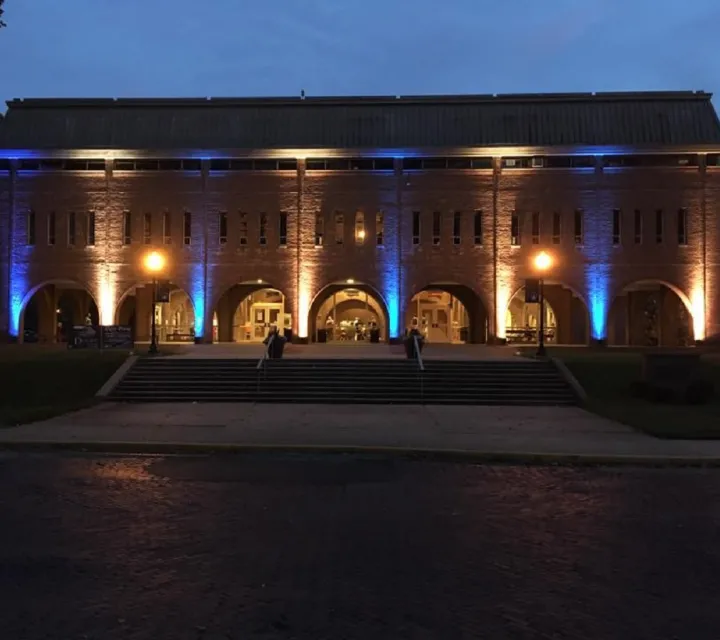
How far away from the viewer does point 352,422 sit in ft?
53.1

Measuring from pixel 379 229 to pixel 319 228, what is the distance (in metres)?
3.11

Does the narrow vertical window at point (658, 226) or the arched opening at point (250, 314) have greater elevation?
the narrow vertical window at point (658, 226)

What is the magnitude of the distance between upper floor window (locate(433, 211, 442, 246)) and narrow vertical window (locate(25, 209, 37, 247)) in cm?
2090

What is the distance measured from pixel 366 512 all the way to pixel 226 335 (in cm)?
3440

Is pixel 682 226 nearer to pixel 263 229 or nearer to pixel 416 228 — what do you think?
pixel 416 228

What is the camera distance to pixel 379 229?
3819 cm

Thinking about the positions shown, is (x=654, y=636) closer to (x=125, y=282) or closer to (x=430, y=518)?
(x=430, y=518)

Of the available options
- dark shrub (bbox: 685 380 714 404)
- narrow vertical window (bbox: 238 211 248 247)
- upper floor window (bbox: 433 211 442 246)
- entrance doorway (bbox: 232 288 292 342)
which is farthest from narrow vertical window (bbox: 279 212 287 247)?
dark shrub (bbox: 685 380 714 404)

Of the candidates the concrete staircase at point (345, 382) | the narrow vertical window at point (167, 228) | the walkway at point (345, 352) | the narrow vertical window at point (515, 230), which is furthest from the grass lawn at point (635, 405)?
the narrow vertical window at point (167, 228)

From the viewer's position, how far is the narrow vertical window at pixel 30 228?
38.6 m

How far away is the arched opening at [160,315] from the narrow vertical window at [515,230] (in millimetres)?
17535

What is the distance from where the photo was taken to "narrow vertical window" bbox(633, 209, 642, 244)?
37531mm

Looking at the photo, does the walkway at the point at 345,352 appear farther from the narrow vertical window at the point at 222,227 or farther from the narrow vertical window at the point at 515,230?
the narrow vertical window at the point at 222,227

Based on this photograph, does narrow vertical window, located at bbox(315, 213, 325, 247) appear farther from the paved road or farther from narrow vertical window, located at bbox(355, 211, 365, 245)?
the paved road
